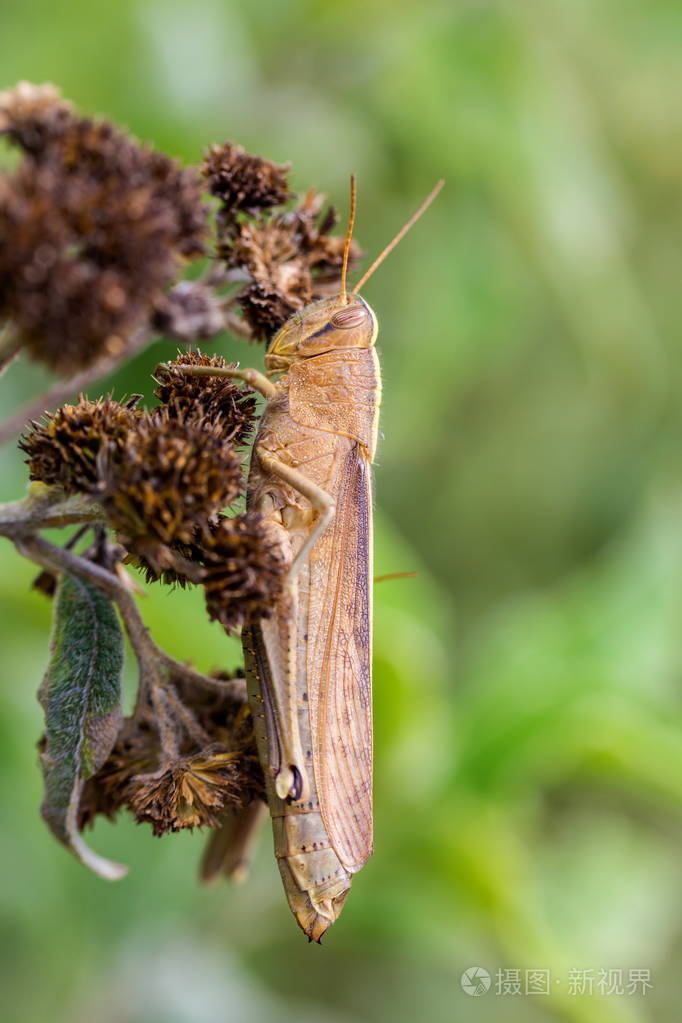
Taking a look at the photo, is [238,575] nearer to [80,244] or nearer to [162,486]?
[162,486]

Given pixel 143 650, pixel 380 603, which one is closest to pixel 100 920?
pixel 380 603

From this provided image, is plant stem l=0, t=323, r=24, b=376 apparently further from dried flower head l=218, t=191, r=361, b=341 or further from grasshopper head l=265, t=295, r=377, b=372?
grasshopper head l=265, t=295, r=377, b=372

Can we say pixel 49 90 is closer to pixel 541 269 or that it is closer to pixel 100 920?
pixel 100 920

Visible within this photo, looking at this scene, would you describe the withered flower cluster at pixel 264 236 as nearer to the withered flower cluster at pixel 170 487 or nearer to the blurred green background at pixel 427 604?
the withered flower cluster at pixel 170 487

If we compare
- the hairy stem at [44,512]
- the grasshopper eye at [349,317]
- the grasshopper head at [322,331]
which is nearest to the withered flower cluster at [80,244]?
the hairy stem at [44,512]

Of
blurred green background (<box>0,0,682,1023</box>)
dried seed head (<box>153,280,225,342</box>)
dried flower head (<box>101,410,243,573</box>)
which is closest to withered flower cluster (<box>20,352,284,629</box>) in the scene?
dried flower head (<box>101,410,243,573</box>)
